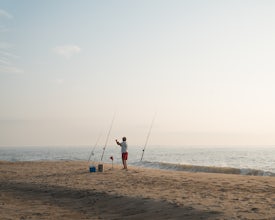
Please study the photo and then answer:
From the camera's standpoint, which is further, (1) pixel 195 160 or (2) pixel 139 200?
(1) pixel 195 160

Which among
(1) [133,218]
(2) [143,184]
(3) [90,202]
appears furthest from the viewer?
(2) [143,184]

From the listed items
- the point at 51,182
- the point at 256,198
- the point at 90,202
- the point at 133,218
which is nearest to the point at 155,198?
the point at 133,218

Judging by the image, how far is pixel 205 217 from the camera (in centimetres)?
665

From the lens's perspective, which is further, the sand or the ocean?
the ocean

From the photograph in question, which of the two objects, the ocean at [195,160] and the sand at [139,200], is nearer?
the sand at [139,200]

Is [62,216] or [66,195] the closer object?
[62,216]

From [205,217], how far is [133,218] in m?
1.74

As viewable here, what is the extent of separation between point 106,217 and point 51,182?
6164 millimetres

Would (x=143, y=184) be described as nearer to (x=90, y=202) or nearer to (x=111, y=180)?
(x=111, y=180)

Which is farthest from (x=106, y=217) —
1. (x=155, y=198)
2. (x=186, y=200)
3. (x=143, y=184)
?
(x=143, y=184)

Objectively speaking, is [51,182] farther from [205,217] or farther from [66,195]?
[205,217]

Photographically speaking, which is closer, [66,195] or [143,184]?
[66,195]

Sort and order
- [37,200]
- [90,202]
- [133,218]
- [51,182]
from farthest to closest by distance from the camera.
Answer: [51,182], [37,200], [90,202], [133,218]

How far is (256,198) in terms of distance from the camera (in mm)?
8352
